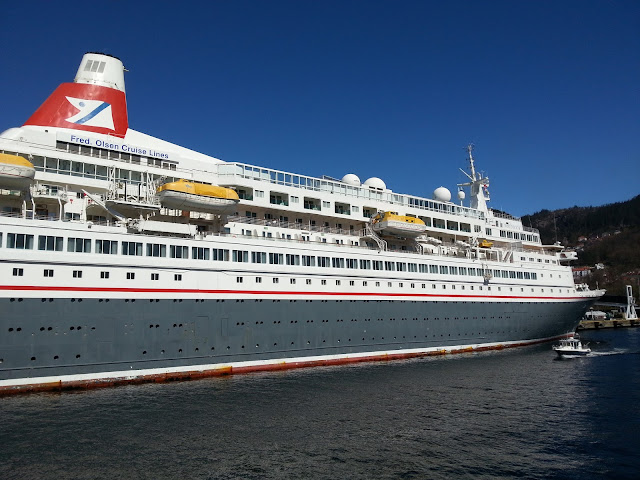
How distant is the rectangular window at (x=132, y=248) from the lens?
2241cm

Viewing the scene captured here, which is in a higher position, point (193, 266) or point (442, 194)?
point (442, 194)

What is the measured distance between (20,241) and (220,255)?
9.04 metres

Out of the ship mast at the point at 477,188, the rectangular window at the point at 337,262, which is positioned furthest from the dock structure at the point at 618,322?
the rectangular window at the point at 337,262

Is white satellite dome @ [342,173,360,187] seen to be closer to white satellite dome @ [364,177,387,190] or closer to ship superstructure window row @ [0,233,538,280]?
white satellite dome @ [364,177,387,190]

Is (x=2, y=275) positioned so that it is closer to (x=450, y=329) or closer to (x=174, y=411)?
(x=174, y=411)

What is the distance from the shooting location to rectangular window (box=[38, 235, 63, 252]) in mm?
20531

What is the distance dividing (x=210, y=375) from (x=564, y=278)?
109 ft

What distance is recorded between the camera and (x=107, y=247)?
2200 centimetres

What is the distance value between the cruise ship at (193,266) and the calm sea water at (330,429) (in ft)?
7.15

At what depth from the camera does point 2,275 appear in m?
19.5

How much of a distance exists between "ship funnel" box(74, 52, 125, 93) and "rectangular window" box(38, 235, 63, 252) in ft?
36.8

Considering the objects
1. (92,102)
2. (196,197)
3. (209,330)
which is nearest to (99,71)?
Result: (92,102)

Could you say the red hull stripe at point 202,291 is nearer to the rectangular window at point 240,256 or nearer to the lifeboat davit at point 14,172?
the rectangular window at point 240,256

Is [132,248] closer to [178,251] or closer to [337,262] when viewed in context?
[178,251]
